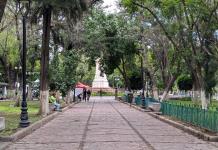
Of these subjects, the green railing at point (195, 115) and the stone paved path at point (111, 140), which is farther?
the green railing at point (195, 115)

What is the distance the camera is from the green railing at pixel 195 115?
1997 centimetres

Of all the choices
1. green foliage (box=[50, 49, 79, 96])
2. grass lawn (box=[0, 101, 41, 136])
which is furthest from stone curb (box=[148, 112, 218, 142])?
green foliage (box=[50, 49, 79, 96])

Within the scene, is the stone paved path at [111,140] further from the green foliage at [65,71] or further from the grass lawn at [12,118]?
the green foliage at [65,71]

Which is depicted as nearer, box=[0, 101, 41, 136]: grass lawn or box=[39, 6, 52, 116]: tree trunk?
box=[0, 101, 41, 136]: grass lawn

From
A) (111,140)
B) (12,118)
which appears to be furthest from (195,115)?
(12,118)

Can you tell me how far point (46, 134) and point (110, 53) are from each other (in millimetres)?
44820

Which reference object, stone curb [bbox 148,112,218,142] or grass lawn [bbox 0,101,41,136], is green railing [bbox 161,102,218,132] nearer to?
stone curb [bbox 148,112,218,142]

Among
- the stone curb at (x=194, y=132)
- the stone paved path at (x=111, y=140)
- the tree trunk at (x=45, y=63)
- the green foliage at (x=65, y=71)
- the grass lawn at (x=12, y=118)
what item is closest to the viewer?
the stone paved path at (x=111, y=140)

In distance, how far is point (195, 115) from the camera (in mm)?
23328

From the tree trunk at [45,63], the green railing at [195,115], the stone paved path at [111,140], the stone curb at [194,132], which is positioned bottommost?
the stone paved path at [111,140]

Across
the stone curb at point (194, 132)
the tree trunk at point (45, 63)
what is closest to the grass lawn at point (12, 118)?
the tree trunk at point (45, 63)

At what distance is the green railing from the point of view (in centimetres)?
1997

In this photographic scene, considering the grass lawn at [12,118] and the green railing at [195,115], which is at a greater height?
the green railing at [195,115]

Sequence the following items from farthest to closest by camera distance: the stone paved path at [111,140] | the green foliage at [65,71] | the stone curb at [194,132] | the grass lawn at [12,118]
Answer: the green foliage at [65,71], the grass lawn at [12,118], the stone curb at [194,132], the stone paved path at [111,140]
